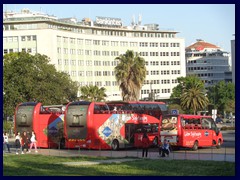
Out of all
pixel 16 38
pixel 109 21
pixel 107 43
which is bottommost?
pixel 16 38

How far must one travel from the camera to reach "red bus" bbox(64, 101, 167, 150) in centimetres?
4966

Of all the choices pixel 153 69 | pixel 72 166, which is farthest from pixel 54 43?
pixel 72 166

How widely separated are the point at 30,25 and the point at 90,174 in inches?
4060

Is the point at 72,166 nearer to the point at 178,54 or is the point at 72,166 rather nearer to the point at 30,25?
the point at 30,25

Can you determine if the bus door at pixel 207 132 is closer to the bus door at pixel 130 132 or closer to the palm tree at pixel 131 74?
the bus door at pixel 130 132

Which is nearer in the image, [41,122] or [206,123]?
[206,123]

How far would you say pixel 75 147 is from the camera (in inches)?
2019

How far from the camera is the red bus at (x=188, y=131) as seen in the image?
1921 inches

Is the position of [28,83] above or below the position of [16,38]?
below

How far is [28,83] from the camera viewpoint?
82562 millimetres

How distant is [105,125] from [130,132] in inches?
113

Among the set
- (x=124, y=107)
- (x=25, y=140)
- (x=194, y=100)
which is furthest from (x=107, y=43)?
(x=25, y=140)

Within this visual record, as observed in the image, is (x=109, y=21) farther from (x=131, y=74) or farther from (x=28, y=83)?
(x=28, y=83)

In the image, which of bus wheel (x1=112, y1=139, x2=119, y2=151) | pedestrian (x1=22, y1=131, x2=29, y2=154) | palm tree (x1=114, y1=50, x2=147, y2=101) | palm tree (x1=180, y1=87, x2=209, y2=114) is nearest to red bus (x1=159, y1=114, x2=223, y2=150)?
bus wheel (x1=112, y1=139, x2=119, y2=151)
